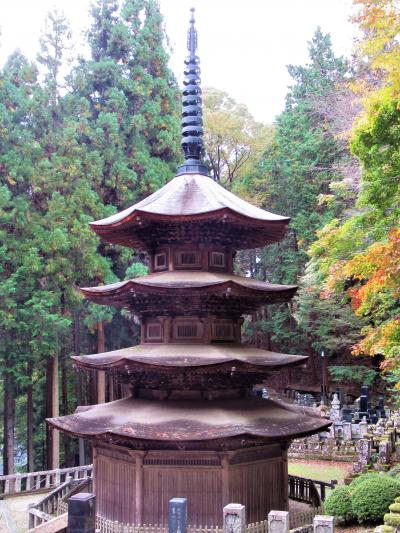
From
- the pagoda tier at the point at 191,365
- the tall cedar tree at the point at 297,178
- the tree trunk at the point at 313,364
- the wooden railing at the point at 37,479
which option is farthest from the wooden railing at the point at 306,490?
the tree trunk at the point at 313,364

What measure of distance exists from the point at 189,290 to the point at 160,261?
215 cm

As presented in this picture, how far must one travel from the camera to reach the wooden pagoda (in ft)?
40.3

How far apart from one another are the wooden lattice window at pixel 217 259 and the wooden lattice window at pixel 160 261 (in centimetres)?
121

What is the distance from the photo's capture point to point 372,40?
11.2 meters

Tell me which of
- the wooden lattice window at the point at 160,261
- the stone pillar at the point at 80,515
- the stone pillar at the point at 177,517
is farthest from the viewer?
the wooden lattice window at the point at 160,261

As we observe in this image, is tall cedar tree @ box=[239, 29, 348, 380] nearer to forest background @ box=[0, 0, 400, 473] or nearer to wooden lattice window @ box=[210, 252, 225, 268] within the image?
forest background @ box=[0, 0, 400, 473]

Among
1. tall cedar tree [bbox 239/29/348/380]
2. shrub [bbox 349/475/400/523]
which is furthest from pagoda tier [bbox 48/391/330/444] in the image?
tall cedar tree [bbox 239/29/348/380]

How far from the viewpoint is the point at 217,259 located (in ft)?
47.8

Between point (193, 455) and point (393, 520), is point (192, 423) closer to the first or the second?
point (193, 455)

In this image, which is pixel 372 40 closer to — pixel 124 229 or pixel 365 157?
pixel 365 157

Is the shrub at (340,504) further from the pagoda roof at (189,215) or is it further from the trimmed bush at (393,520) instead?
the pagoda roof at (189,215)

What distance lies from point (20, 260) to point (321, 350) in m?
22.6

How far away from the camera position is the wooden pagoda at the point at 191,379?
12.3 metres

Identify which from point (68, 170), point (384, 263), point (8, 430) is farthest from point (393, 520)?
point (68, 170)
